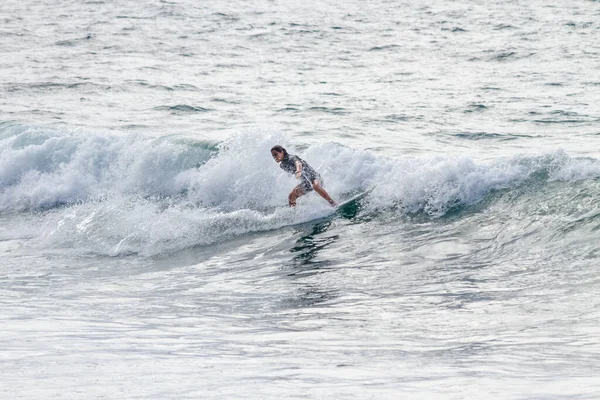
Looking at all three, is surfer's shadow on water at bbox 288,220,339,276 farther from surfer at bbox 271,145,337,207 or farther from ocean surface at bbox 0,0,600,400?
surfer at bbox 271,145,337,207

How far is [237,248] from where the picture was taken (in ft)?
41.5

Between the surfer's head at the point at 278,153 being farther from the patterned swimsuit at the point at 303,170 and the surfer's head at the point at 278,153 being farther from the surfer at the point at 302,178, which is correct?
the patterned swimsuit at the point at 303,170

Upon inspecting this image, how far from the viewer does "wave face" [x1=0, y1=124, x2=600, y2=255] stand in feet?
43.2

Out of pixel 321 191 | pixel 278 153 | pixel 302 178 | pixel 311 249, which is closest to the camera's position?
pixel 311 249

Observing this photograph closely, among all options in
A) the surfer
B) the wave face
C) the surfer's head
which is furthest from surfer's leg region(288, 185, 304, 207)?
the surfer's head

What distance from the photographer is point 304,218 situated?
13516 millimetres

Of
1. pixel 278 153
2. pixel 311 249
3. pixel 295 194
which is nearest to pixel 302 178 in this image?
pixel 295 194

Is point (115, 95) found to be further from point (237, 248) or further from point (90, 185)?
point (237, 248)

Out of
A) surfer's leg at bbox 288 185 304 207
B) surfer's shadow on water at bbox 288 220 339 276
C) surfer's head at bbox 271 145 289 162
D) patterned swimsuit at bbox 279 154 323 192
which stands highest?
surfer's head at bbox 271 145 289 162

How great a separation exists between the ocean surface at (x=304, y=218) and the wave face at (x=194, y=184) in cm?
4

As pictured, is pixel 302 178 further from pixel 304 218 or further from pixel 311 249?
pixel 311 249

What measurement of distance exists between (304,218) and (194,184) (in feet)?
8.38

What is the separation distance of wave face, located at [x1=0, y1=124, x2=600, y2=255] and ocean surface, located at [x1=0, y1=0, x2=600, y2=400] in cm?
4

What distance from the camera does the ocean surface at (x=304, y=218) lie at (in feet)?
22.4
